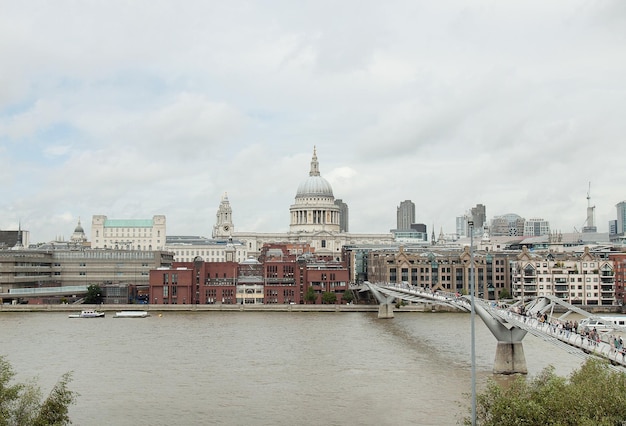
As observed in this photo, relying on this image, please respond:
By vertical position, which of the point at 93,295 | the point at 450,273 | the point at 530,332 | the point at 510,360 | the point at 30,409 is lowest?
the point at 510,360

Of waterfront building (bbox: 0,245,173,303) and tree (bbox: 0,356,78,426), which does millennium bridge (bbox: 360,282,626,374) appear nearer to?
tree (bbox: 0,356,78,426)

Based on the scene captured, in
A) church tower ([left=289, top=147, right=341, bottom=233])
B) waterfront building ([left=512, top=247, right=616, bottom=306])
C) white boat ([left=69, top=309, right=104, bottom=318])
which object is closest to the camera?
white boat ([left=69, top=309, right=104, bottom=318])

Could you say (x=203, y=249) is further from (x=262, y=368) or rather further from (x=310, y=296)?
(x=262, y=368)

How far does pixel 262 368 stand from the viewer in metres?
36.8

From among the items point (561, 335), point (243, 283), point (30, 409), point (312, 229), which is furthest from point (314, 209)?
point (30, 409)

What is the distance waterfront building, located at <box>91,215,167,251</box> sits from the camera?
146875 mm

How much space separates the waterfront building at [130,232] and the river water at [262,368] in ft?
284

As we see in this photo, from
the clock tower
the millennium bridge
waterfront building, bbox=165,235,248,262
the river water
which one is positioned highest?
the clock tower

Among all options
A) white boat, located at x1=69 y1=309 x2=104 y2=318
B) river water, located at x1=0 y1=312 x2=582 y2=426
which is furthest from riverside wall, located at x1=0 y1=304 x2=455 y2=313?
river water, located at x1=0 y1=312 x2=582 y2=426

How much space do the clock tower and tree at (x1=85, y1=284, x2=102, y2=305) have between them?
76.1 meters

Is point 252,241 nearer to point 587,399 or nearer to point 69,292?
point 69,292

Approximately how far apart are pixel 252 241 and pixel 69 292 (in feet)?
235

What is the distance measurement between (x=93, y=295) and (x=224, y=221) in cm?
8150

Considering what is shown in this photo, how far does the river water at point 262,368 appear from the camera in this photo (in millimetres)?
27406
